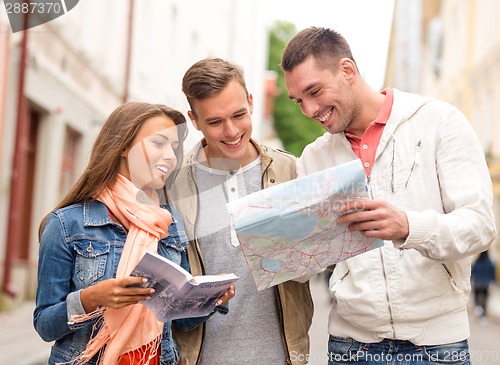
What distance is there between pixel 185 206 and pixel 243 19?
23.9 meters

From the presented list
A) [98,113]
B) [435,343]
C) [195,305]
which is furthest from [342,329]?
[98,113]

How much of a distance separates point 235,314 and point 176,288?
23.2 inches

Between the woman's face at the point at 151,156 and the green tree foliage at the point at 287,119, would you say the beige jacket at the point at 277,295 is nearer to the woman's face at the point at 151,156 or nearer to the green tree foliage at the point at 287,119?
the woman's face at the point at 151,156

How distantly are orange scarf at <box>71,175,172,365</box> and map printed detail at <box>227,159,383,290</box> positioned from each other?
38cm

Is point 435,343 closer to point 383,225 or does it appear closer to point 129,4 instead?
point 383,225

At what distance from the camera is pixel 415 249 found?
8.52 feet

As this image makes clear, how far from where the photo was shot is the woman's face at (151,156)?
2.70m

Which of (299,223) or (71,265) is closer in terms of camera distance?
(299,223)

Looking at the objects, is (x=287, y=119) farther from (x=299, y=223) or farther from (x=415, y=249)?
(x=299, y=223)

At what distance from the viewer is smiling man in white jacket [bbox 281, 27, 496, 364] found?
8.34 feet

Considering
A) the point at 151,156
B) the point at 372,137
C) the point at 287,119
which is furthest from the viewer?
the point at 287,119
